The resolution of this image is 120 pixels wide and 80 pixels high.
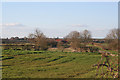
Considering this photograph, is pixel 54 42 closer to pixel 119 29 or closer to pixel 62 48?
pixel 62 48

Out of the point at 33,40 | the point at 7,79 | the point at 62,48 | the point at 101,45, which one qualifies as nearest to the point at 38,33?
the point at 33,40

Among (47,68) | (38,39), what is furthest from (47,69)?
(38,39)

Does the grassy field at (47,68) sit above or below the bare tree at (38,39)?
below

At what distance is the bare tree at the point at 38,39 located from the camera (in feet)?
83.3

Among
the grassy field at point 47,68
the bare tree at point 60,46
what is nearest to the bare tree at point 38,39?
the bare tree at point 60,46

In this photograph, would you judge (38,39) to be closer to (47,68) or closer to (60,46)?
(60,46)

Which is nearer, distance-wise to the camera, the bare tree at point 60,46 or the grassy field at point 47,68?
the grassy field at point 47,68

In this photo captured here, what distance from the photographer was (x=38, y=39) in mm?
25766

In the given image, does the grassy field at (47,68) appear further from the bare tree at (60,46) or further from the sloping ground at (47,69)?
the bare tree at (60,46)

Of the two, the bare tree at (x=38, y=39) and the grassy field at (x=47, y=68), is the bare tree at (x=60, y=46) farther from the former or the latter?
the grassy field at (x=47, y=68)

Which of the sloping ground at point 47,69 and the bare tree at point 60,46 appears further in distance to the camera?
the bare tree at point 60,46

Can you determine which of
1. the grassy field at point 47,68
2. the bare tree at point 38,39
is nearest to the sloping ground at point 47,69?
the grassy field at point 47,68

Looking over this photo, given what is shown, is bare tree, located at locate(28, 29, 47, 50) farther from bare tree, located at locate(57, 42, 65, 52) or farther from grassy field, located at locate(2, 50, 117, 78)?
grassy field, located at locate(2, 50, 117, 78)

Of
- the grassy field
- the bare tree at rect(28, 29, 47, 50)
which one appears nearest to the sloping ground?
the grassy field
